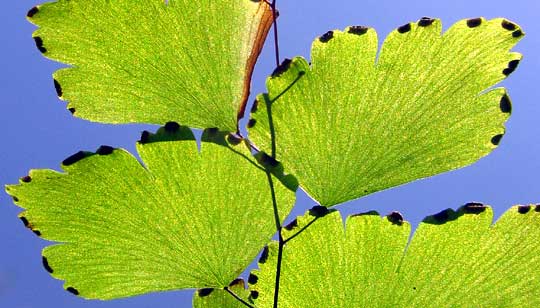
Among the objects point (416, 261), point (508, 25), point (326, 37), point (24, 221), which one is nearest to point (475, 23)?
point (508, 25)

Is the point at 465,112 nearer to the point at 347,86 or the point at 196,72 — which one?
the point at 347,86

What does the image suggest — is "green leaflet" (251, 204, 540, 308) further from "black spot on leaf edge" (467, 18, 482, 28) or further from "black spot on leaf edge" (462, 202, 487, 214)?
"black spot on leaf edge" (467, 18, 482, 28)

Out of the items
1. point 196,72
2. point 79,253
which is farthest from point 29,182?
point 196,72

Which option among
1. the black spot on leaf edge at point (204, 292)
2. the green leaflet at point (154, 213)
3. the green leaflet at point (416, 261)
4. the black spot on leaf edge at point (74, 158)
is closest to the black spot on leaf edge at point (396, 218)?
the green leaflet at point (416, 261)

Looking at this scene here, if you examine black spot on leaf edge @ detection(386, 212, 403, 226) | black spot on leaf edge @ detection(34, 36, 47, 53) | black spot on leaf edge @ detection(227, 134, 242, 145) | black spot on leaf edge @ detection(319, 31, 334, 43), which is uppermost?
black spot on leaf edge @ detection(34, 36, 47, 53)

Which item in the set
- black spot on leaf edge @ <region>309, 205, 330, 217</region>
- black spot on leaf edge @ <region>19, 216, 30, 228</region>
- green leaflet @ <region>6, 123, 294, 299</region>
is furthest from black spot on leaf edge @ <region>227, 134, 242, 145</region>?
black spot on leaf edge @ <region>19, 216, 30, 228</region>

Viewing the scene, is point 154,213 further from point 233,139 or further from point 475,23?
point 475,23

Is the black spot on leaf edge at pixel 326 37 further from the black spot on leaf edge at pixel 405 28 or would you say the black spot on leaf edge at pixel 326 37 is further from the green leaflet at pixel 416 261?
the green leaflet at pixel 416 261
